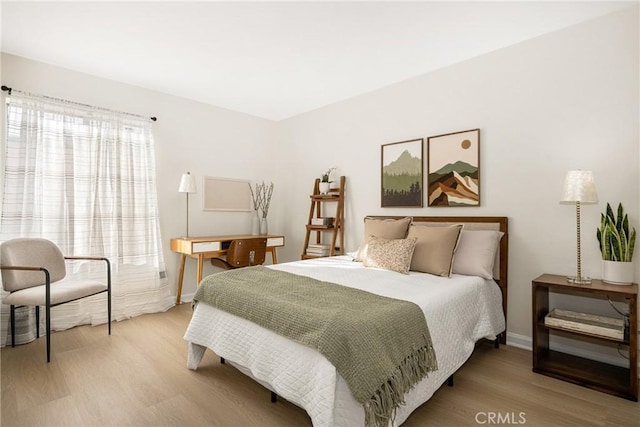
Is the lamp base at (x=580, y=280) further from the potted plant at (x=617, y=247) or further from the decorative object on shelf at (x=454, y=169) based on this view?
the decorative object on shelf at (x=454, y=169)

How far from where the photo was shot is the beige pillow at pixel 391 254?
104 inches

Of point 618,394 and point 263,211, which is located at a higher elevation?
point 263,211

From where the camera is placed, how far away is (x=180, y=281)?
12.8ft

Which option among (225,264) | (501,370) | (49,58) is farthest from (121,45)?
(501,370)

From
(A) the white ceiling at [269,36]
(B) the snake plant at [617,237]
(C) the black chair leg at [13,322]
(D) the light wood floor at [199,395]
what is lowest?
(D) the light wood floor at [199,395]

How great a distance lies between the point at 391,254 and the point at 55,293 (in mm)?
2640

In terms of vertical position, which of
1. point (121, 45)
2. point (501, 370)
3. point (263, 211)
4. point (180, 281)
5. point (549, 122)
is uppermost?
point (121, 45)

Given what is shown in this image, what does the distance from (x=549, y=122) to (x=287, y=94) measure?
104 inches

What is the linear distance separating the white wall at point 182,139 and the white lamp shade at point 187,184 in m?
0.21

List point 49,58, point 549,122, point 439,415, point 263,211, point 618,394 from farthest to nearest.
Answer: point 263,211, point 49,58, point 549,122, point 618,394, point 439,415

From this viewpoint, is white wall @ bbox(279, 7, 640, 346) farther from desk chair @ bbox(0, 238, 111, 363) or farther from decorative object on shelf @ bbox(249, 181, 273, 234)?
desk chair @ bbox(0, 238, 111, 363)

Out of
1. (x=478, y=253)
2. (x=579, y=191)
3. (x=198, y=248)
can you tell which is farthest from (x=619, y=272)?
(x=198, y=248)

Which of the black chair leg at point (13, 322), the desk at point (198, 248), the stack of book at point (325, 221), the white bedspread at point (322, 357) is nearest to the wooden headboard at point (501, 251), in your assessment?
the white bedspread at point (322, 357)

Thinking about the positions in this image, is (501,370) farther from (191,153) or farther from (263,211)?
(191,153)
